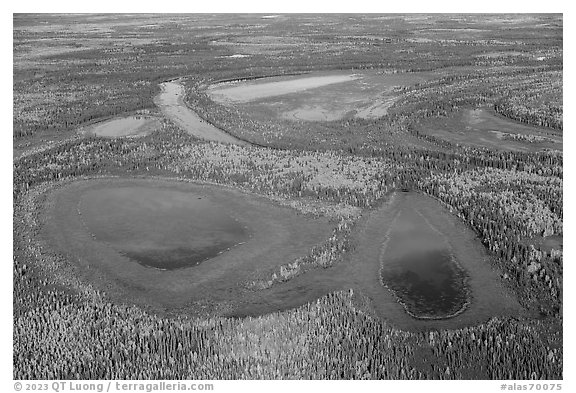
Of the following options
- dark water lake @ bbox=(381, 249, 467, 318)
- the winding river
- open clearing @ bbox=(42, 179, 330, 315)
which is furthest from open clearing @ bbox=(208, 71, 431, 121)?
dark water lake @ bbox=(381, 249, 467, 318)

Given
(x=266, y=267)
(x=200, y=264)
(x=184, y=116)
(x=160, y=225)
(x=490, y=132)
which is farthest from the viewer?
(x=184, y=116)

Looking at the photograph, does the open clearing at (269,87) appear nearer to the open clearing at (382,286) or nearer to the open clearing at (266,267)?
the open clearing at (266,267)

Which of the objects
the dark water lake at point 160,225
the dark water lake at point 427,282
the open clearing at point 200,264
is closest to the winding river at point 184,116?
the dark water lake at point 160,225

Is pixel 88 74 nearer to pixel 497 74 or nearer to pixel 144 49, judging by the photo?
pixel 144 49

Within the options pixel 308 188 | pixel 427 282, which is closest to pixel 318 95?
pixel 308 188

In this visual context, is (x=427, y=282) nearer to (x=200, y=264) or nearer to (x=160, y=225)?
(x=200, y=264)

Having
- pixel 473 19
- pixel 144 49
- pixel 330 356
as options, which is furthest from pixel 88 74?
pixel 473 19
